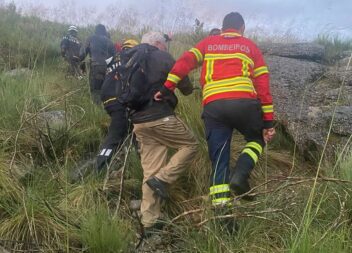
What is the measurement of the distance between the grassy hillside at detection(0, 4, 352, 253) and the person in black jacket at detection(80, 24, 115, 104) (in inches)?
8.7

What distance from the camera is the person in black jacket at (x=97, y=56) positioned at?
6.67 m

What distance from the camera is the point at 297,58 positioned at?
7496mm

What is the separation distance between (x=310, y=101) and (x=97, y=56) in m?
3.37

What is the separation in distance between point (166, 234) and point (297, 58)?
4686 millimetres

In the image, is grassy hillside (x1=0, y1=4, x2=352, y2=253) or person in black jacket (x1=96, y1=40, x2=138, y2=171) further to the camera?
person in black jacket (x1=96, y1=40, x2=138, y2=171)

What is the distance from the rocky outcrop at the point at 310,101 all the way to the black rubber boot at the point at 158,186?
→ 1667mm

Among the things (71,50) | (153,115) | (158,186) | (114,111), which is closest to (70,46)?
(71,50)

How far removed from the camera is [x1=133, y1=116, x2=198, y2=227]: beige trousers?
14.2 ft

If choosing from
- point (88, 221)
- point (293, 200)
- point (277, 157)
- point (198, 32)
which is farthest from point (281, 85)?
point (198, 32)

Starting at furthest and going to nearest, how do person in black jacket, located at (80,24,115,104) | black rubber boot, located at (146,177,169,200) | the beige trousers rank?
person in black jacket, located at (80,24,115,104) < the beige trousers < black rubber boot, located at (146,177,169,200)

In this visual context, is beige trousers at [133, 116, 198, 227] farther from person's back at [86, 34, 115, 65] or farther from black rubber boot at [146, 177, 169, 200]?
person's back at [86, 34, 115, 65]

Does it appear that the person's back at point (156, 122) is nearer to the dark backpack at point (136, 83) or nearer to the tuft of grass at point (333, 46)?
the dark backpack at point (136, 83)

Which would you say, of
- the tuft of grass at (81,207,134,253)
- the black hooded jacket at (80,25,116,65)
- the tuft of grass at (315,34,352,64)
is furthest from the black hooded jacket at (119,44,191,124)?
the tuft of grass at (315,34,352,64)

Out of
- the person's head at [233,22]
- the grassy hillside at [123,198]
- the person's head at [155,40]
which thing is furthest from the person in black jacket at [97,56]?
the person's head at [233,22]
